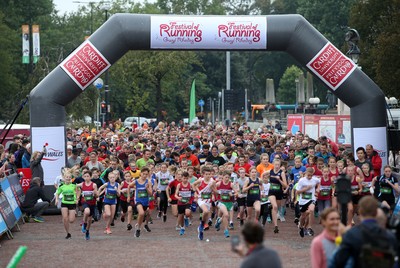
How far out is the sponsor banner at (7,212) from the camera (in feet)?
64.4

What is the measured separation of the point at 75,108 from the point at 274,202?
1477 inches

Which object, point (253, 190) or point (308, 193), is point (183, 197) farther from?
point (308, 193)

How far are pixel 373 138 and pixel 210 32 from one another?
454 centimetres

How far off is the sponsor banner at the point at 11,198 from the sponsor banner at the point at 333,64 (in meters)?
7.35

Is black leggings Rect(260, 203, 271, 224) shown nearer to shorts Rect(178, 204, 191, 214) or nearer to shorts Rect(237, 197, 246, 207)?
shorts Rect(237, 197, 246, 207)

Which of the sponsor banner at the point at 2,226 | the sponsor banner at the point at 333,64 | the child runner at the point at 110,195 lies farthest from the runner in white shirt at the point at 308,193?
the sponsor banner at the point at 2,226

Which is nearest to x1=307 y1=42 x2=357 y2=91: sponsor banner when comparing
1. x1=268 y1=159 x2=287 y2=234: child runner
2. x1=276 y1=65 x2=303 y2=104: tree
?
x1=268 y1=159 x2=287 y2=234: child runner

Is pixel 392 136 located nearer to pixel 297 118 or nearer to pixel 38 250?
pixel 38 250

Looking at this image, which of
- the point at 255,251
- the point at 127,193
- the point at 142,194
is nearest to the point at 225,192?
the point at 142,194

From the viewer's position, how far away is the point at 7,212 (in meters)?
20.2

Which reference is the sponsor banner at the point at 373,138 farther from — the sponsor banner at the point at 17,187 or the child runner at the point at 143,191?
the sponsor banner at the point at 17,187

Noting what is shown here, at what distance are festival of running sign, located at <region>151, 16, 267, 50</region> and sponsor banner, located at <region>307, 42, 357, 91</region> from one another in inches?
51.0

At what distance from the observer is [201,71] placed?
310 feet

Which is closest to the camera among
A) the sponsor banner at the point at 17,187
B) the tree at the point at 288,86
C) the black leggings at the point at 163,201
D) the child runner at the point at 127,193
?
the child runner at the point at 127,193
